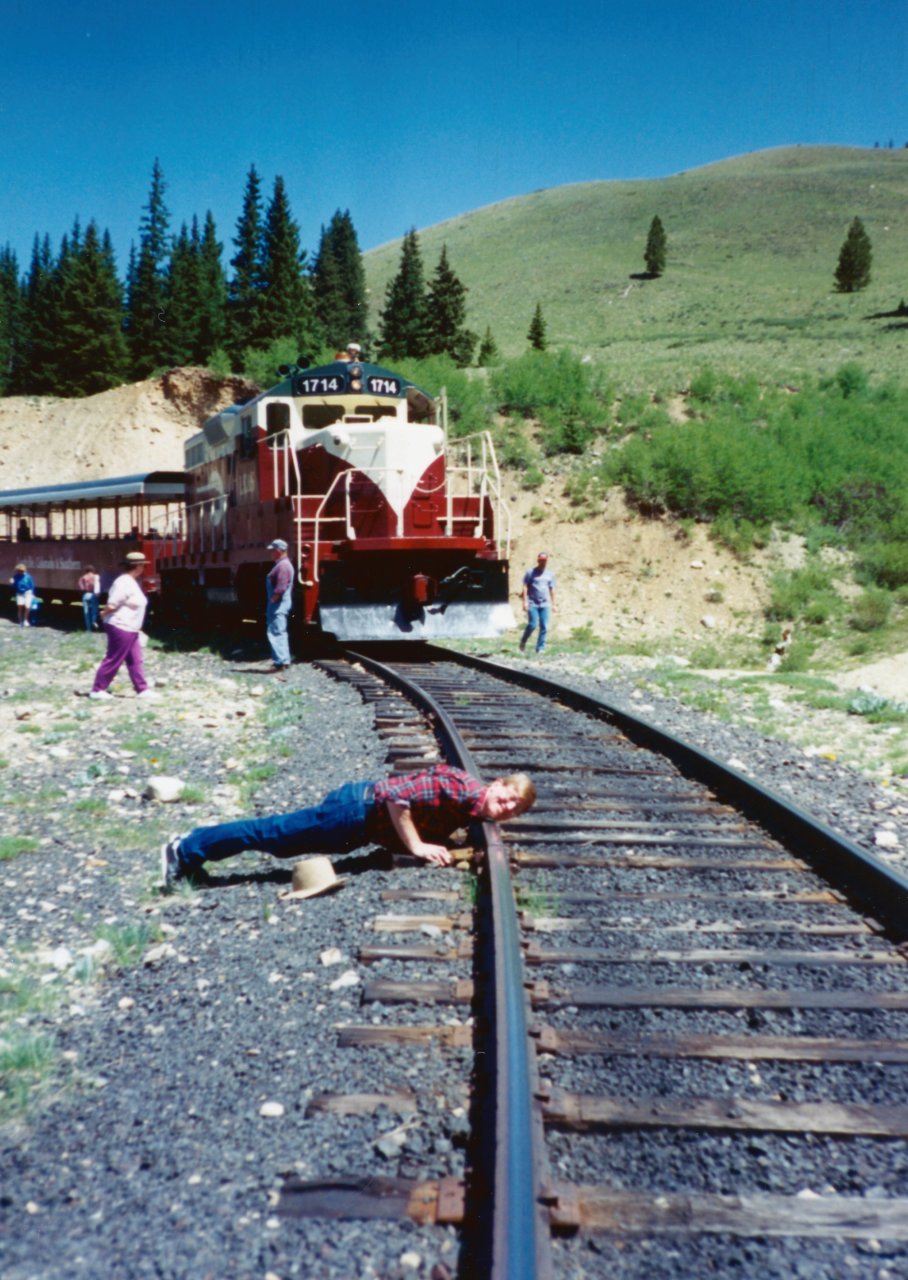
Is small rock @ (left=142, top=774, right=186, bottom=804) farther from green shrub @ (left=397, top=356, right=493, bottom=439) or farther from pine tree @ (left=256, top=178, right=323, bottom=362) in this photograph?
pine tree @ (left=256, top=178, right=323, bottom=362)

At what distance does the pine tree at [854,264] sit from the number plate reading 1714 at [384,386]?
245ft

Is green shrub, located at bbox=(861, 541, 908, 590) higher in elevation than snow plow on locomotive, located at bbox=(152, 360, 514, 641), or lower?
lower

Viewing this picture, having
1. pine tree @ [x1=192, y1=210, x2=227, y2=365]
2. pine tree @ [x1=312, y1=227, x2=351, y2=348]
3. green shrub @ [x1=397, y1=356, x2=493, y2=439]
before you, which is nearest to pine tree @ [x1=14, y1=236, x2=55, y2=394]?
pine tree @ [x1=192, y1=210, x2=227, y2=365]

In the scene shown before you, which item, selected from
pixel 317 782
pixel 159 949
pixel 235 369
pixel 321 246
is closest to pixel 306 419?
pixel 317 782

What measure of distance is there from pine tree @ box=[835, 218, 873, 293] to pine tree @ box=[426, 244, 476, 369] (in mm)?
35364

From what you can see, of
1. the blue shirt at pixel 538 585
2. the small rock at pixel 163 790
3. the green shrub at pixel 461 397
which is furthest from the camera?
the green shrub at pixel 461 397

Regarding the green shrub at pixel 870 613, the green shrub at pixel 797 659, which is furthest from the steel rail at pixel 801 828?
the green shrub at pixel 870 613

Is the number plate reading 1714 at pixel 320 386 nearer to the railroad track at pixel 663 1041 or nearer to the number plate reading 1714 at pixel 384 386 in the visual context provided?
the number plate reading 1714 at pixel 384 386

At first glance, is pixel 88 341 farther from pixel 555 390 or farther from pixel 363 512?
pixel 363 512

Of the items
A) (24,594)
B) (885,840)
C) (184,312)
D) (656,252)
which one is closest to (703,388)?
(24,594)

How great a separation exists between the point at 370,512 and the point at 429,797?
30.1ft

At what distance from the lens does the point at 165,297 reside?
73812mm

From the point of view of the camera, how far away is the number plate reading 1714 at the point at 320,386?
14.3 meters

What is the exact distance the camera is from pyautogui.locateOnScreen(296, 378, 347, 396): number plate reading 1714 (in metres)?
14.3
